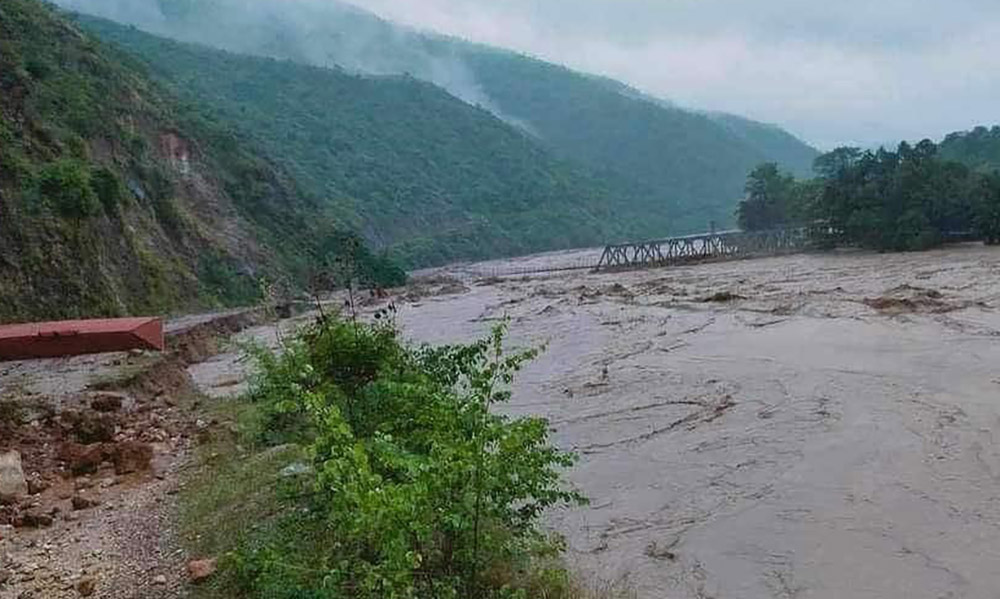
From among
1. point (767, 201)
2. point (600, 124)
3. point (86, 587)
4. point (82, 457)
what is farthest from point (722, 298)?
point (600, 124)

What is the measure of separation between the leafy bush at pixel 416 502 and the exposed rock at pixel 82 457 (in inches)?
218

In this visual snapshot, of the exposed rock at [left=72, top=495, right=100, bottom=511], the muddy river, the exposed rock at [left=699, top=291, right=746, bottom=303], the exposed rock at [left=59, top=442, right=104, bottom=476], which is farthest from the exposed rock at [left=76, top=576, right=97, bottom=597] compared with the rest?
the exposed rock at [left=699, top=291, right=746, bottom=303]

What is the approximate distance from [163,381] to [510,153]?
106 m

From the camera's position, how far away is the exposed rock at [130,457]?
1228 centimetres

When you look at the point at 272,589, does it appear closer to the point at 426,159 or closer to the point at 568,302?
the point at 568,302

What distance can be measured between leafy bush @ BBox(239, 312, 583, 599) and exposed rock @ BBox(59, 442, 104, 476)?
218 inches

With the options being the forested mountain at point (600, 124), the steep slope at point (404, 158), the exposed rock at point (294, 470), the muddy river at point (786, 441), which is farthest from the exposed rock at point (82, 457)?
the forested mountain at point (600, 124)

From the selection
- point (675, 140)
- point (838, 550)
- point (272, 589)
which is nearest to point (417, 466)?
point (272, 589)

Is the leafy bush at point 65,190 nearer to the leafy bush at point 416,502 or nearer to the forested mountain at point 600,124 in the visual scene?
the leafy bush at point 416,502

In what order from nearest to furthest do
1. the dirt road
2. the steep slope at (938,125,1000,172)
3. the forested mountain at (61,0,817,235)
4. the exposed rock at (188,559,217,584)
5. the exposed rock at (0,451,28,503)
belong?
the exposed rock at (188,559,217,584), the dirt road, the exposed rock at (0,451,28,503), the steep slope at (938,125,1000,172), the forested mountain at (61,0,817,235)

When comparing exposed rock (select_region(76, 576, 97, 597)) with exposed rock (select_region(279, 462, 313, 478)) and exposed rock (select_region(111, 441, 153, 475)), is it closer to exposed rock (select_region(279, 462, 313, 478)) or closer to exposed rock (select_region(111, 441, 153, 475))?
exposed rock (select_region(279, 462, 313, 478))

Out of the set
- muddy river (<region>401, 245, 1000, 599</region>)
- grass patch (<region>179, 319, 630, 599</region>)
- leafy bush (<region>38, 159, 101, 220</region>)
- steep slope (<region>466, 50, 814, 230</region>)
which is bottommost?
muddy river (<region>401, 245, 1000, 599</region>)

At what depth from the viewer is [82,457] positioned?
1256 cm

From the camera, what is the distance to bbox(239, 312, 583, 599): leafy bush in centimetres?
522
